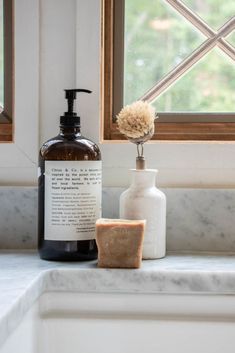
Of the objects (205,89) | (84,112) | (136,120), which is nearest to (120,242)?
(136,120)

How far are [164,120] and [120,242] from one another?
33 cm

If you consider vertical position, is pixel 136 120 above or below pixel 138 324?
above

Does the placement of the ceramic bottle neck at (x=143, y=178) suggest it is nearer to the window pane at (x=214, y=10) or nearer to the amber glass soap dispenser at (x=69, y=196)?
the amber glass soap dispenser at (x=69, y=196)

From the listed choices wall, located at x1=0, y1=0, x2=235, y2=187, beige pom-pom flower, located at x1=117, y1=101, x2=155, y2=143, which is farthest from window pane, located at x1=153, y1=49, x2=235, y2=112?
beige pom-pom flower, located at x1=117, y1=101, x2=155, y2=143

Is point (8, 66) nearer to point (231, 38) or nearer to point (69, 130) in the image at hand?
point (69, 130)

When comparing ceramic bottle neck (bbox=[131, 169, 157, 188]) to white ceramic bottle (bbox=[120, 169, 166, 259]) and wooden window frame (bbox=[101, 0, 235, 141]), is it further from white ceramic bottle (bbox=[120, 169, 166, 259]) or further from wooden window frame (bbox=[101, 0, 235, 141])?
wooden window frame (bbox=[101, 0, 235, 141])

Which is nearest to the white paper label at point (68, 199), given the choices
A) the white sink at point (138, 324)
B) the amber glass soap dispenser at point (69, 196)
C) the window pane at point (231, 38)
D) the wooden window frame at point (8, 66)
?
the amber glass soap dispenser at point (69, 196)

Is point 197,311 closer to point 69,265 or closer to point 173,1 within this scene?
point 69,265

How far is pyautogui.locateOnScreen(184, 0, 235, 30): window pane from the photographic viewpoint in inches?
42.3

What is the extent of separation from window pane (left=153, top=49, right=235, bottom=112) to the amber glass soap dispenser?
0.85 ft

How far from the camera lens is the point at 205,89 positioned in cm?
108

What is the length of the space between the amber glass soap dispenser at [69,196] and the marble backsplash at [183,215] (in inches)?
4.2

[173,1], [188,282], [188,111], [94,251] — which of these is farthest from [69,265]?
[173,1]

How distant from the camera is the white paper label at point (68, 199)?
0.86 m
